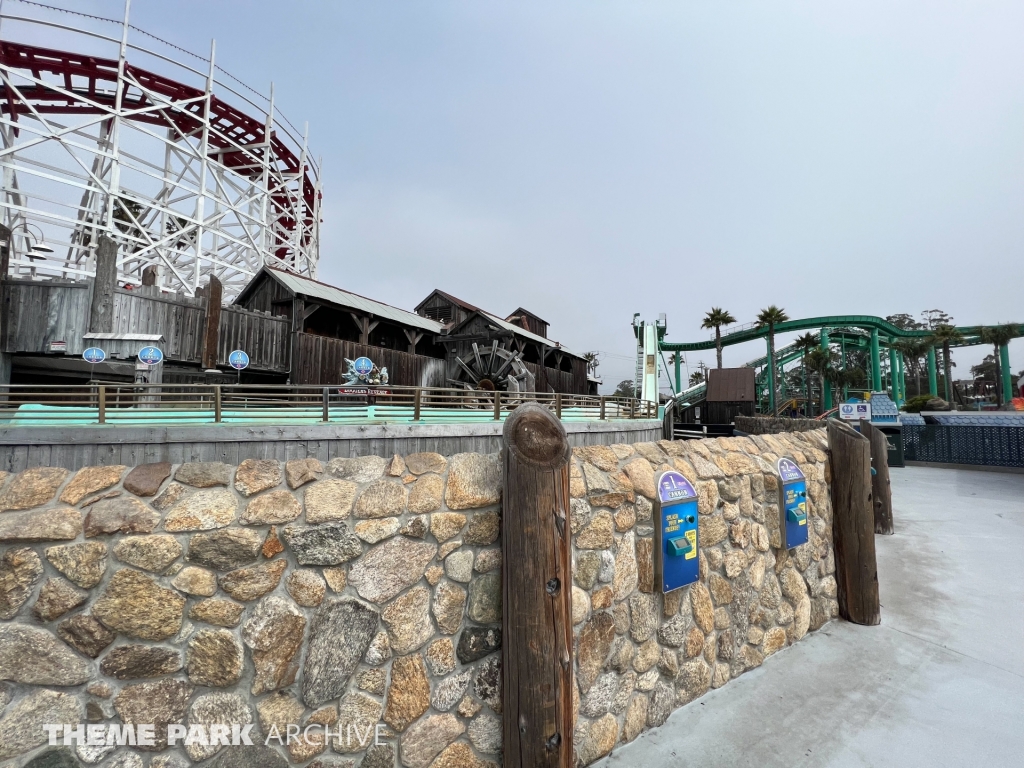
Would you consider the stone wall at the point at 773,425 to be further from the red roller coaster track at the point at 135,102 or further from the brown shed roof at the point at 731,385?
the red roller coaster track at the point at 135,102

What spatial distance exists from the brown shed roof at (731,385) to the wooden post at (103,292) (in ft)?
109

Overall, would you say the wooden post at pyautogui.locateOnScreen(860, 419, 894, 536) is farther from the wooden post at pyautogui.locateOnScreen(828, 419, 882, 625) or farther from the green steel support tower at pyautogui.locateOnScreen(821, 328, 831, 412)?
the green steel support tower at pyautogui.locateOnScreen(821, 328, 831, 412)

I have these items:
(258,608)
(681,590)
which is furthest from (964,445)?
(258,608)

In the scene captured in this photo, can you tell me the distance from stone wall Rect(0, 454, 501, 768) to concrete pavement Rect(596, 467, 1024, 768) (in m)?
1.62

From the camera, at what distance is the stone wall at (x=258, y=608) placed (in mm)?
2033

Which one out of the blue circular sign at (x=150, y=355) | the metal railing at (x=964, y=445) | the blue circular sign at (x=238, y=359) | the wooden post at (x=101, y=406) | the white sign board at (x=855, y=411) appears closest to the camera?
the wooden post at (x=101, y=406)

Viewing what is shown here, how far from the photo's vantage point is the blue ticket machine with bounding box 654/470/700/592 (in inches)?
139

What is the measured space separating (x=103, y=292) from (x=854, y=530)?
69.0ft

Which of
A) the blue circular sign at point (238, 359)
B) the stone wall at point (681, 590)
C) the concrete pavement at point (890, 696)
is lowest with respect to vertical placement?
the concrete pavement at point (890, 696)

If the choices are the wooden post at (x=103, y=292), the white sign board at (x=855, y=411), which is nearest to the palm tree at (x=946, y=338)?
the white sign board at (x=855, y=411)

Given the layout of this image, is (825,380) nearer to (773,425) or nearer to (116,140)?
(773,425)

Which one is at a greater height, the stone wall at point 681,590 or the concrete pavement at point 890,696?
the stone wall at point 681,590

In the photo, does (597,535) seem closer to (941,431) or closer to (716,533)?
(716,533)

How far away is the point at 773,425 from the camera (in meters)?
12.7
